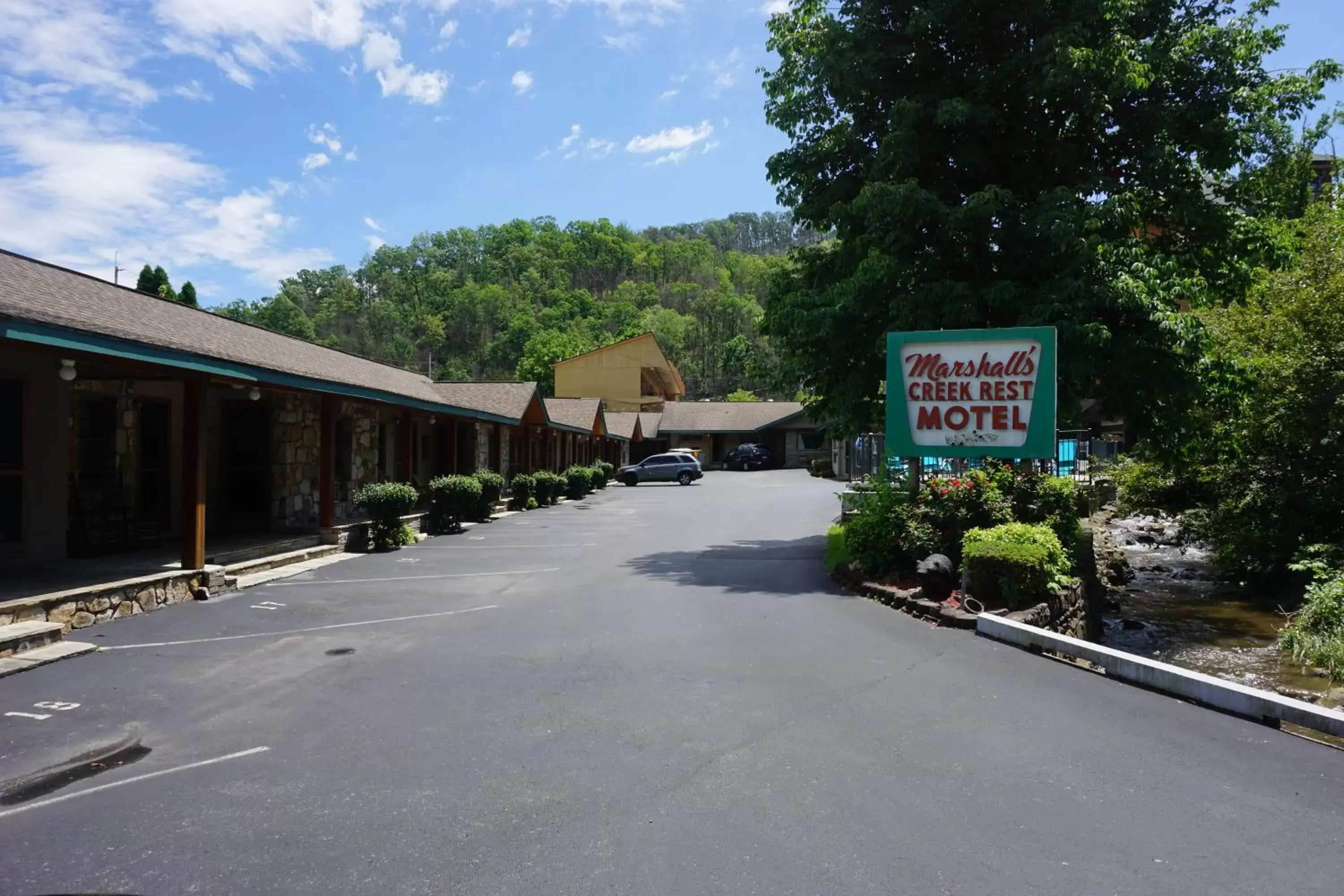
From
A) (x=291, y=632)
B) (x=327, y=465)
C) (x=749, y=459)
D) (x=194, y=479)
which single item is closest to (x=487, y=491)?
(x=327, y=465)

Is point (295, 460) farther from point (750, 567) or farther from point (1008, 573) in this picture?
point (1008, 573)

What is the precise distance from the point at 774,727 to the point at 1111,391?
37.6ft

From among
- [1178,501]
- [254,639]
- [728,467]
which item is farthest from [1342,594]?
[728,467]

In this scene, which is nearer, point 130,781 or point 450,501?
point 130,781

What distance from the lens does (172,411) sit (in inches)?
544

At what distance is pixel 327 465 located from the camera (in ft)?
50.3

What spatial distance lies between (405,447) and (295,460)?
18.5 ft

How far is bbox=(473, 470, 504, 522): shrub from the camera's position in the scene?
70.9 feet

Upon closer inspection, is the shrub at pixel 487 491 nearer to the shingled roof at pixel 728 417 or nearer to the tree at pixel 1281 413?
the tree at pixel 1281 413

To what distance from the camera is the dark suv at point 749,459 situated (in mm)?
56250

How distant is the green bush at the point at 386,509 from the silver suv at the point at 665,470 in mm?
25625

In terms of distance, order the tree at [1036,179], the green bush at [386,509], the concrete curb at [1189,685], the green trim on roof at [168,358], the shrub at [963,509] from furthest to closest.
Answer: the green bush at [386,509]
the tree at [1036,179]
the shrub at [963,509]
the green trim on roof at [168,358]
the concrete curb at [1189,685]

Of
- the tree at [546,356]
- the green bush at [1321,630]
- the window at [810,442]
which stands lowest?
the green bush at [1321,630]

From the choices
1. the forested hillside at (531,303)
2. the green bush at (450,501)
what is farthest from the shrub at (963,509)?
the forested hillside at (531,303)
